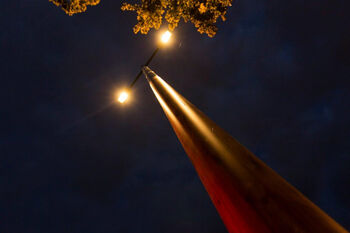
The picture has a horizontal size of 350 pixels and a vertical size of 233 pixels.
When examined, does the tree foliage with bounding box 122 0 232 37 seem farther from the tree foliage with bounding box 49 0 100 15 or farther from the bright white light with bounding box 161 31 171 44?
the bright white light with bounding box 161 31 171 44

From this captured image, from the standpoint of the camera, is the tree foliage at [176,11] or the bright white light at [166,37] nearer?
the bright white light at [166,37]

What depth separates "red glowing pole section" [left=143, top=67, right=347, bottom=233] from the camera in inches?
36.7

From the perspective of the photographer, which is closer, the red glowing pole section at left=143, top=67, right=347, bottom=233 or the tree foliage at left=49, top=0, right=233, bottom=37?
the red glowing pole section at left=143, top=67, right=347, bottom=233

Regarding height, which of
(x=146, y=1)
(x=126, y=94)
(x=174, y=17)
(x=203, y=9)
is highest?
(x=146, y=1)

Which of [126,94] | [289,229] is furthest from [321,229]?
[126,94]

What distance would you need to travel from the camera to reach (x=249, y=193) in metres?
1.11

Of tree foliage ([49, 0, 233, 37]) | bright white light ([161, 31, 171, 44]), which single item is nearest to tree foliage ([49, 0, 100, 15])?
tree foliage ([49, 0, 233, 37])

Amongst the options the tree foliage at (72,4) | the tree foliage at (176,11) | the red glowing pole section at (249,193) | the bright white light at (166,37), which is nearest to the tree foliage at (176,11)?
the tree foliage at (176,11)

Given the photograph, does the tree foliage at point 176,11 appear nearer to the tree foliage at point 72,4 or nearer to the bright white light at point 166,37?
the tree foliage at point 72,4

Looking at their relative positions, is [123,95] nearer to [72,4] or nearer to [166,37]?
[166,37]

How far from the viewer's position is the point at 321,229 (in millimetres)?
868

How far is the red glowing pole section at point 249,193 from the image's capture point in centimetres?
93

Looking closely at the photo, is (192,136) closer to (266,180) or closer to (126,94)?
(266,180)

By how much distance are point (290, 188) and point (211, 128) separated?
2.60 feet
